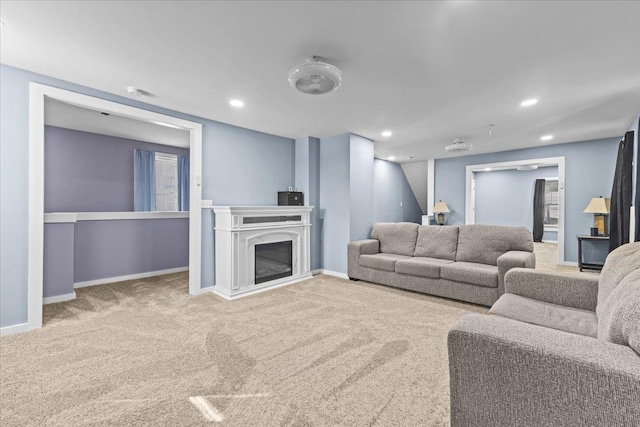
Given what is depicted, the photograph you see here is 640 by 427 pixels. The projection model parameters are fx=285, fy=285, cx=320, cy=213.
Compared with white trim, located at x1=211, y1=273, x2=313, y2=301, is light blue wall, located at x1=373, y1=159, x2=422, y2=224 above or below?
above

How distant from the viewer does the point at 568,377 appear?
0.91 meters

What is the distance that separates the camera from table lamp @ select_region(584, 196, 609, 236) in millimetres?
4754

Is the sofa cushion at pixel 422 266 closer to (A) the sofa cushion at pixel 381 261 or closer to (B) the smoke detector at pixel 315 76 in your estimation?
(A) the sofa cushion at pixel 381 261

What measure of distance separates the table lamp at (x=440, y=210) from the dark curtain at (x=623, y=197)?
2912 mm

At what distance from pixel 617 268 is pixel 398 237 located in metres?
3.01

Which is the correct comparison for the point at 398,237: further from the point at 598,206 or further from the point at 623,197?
the point at 598,206

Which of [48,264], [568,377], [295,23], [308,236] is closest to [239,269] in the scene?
[308,236]

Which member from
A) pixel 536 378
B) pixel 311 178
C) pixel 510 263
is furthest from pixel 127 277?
pixel 510 263

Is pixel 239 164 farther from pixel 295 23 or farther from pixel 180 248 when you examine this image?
pixel 295 23

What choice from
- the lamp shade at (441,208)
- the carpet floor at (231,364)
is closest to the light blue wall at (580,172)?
the lamp shade at (441,208)

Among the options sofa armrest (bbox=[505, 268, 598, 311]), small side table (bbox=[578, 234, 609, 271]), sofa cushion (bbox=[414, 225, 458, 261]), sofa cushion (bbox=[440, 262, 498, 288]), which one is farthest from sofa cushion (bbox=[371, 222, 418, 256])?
small side table (bbox=[578, 234, 609, 271])

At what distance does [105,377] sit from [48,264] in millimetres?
2396

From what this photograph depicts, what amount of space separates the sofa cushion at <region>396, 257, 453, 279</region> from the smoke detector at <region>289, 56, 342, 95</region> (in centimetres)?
254

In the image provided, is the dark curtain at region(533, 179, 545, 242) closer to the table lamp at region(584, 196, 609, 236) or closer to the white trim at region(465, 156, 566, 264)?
the white trim at region(465, 156, 566, 264)
